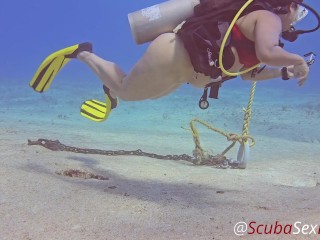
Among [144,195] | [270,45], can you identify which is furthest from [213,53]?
[144,195]

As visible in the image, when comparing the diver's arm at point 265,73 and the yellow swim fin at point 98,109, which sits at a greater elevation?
the diver's arm at point 265,73

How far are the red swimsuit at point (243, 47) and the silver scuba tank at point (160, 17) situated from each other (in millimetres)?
464

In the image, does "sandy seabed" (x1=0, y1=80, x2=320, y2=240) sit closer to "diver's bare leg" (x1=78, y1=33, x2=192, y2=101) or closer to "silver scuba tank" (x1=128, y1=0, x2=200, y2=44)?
"diver's bare leg" (x1=78, y1=33, x2=192, y2=101)

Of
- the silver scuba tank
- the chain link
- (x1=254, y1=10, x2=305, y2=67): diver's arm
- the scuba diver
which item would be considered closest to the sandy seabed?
the chain link

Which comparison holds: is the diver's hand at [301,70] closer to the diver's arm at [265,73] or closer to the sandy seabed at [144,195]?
the diver's arm at [265,73]

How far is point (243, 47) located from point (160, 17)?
828mm

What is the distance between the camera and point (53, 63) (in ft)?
15.4

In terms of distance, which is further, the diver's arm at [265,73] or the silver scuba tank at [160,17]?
the diver's arm at [265,73]

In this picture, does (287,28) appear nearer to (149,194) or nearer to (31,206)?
(149,194)

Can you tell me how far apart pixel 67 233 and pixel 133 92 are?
1.68m

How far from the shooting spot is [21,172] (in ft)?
13.3

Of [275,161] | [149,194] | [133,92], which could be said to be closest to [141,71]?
[133,92]

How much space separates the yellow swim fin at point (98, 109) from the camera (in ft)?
16.1

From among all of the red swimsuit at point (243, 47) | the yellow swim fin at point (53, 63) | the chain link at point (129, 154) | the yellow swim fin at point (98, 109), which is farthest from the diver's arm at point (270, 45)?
the chain link at point (129, 154)
